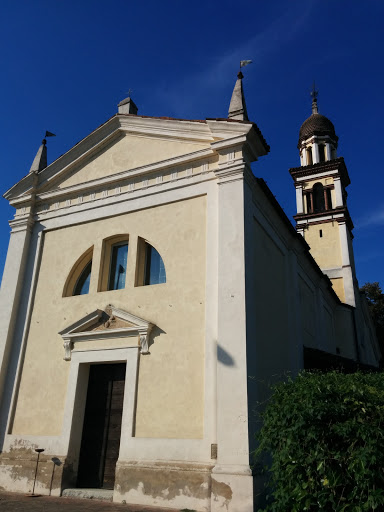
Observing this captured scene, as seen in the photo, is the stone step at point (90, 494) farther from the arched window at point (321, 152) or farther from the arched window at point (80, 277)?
the arched window at point (321, 152)

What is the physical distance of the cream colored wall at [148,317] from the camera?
855 centimetres

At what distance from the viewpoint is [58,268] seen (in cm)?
1140

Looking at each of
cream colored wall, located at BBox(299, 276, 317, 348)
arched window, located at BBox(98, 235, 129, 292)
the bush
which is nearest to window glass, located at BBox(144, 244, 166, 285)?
arched window, located at BBox(98, 235, 129, 292)

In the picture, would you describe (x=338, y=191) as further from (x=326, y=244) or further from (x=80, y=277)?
(x=80, y=277)

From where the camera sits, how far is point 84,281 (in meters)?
11.3

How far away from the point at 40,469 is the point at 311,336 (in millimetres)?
8927

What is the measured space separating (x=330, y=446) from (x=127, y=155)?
29.4ft

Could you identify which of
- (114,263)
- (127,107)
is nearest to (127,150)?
(127,107)

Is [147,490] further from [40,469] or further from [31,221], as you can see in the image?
[31,221]

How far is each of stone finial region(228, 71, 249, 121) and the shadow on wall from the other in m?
5.55

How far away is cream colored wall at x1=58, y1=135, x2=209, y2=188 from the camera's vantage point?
10.9 m

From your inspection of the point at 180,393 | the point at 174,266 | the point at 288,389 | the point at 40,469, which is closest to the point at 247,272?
the point at 174,266

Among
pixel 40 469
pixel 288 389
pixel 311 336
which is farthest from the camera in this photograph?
pixel 311 336

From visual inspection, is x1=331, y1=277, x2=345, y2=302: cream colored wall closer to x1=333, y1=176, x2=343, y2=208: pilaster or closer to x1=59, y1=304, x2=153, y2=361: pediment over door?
x1=333, y1=176, x2=343, y2=208: pilaster
